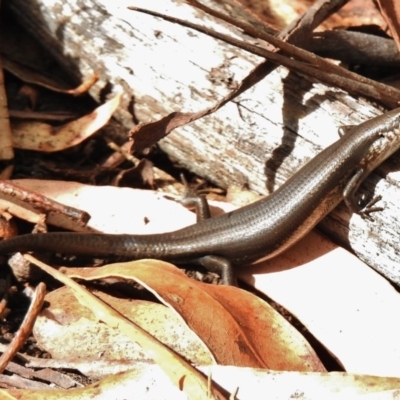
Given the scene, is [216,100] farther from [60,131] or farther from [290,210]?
[60,131]

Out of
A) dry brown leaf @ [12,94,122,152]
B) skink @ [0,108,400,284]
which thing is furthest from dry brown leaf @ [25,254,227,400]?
dry brown leaf @ [12,94,122,152]

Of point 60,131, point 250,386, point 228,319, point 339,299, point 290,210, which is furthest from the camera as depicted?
point 60,131

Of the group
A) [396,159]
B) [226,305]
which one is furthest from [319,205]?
[226,305]

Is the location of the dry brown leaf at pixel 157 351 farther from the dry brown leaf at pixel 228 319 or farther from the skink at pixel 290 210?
the skink at pixel 290 210

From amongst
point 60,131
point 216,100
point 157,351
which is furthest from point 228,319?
point 60,131

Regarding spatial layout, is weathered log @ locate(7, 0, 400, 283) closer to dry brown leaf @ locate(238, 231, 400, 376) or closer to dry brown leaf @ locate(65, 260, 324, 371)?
dry brown leaf @ locate(238, 231, 400, 376)

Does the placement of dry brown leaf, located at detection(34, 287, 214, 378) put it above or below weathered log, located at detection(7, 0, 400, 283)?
below
